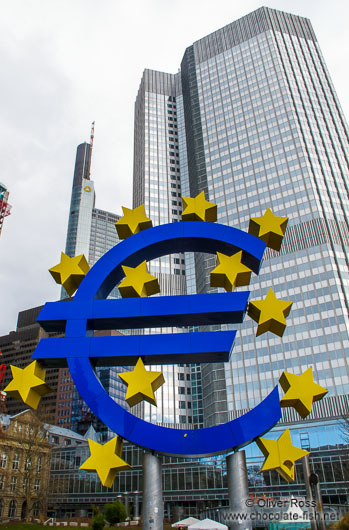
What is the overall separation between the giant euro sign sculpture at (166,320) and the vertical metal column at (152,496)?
115cm

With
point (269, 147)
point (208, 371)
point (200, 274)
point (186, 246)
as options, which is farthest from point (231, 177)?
point (186, 246)

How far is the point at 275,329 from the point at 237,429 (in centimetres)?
410

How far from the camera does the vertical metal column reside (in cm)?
1535

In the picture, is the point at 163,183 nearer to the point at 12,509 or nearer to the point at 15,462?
the point at 15,462

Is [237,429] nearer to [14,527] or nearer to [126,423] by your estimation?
[126,423]

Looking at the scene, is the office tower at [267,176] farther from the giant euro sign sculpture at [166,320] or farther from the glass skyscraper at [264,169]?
the giant euro sign sculpture at [166,320]

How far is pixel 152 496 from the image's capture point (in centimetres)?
1562

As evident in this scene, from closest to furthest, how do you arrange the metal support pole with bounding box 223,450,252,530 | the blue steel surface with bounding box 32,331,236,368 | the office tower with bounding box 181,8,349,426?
1. the metal support pole with bounding box 223,450,252,530
2. the blue steel surface with bounding box 32,331,236,368
3. the office tower with bounding box 181,8,349,426

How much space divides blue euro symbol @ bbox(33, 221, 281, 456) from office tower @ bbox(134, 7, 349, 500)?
4363 centimetres

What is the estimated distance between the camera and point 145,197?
106500mm

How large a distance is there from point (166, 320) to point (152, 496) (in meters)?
6.70

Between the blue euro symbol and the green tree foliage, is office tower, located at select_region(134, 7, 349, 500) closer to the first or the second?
the green tree foliage

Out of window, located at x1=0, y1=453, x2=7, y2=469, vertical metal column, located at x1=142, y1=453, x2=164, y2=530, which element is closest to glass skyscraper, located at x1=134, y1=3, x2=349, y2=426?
window, located at x1=0, y1=453, x2=7, y2=469

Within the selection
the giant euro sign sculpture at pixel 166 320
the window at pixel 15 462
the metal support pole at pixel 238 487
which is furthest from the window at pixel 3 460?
the metal support pole at pixel 238 487
